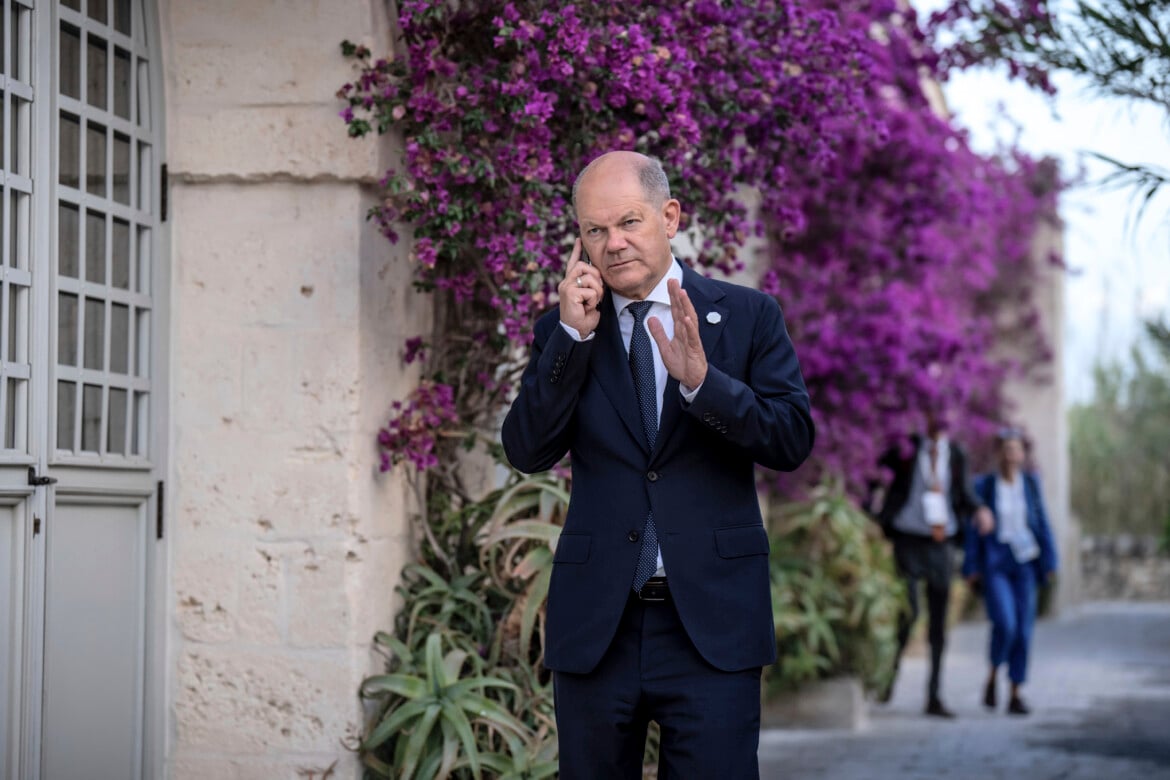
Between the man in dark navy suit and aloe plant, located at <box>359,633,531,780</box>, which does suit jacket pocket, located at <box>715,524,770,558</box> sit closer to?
the man in dark navy suit

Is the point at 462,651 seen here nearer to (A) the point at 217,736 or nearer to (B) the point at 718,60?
(A) the point at 217,736

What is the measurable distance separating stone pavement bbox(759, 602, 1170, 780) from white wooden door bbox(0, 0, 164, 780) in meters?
3.25

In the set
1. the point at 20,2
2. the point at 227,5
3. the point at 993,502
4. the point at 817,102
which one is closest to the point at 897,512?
the point at 993,502

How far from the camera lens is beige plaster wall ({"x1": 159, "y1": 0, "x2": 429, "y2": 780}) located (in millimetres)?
5109

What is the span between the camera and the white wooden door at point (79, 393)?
4.38 m

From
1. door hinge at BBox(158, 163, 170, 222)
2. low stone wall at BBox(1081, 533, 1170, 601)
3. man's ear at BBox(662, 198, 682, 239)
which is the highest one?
door hinge at BBox(158, 163, 170, 222)

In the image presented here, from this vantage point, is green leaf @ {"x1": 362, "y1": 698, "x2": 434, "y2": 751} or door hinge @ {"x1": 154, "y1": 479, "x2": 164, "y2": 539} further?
door hinge @ {"x1": 154, "y1": 479, "x2": 164, "y2": 539}

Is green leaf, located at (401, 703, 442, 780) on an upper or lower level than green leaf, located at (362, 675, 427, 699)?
lower

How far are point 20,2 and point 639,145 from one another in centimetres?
207

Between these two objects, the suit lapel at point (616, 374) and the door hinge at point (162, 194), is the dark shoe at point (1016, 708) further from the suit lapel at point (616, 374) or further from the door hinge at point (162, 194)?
the suit lapel at point (616, 374)

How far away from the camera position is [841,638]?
898 cm

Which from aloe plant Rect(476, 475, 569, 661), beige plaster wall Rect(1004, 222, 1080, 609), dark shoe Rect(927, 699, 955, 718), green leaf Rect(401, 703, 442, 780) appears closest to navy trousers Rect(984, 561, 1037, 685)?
dark shoe Rect(927, 699, 955, 718)

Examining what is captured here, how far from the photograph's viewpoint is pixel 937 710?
30.4 ft

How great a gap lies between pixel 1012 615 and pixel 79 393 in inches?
255
